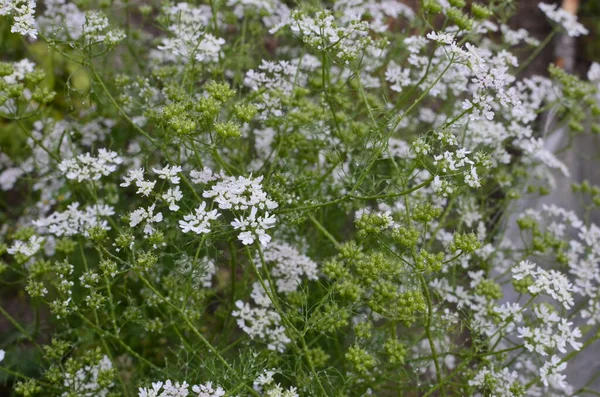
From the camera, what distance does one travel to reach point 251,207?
6.84 ft

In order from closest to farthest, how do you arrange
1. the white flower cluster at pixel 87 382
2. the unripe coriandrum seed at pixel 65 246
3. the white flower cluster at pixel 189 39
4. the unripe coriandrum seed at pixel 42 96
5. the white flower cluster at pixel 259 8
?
the white flower cluster at pixel 87 382 < the unripe coriandrum seed at pixel 42 96 < the white flower cluster at pixel 189 39 < the unripe coriandrum seed at pixel 65 246 < the white flower cluster at pixel 259 8

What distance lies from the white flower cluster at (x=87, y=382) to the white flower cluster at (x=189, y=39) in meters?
1.25

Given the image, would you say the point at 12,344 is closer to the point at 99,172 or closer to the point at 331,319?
the point at 99,172

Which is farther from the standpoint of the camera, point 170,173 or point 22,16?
point 22,16

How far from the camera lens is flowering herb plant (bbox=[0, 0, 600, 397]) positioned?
2.17 meters

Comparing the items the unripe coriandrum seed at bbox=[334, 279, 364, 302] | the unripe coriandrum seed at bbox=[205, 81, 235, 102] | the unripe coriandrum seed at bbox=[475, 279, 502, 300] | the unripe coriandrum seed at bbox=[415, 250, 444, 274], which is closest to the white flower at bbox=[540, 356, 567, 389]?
the unripe coriandrum seed at bbox=[475, 279, 502, 300]

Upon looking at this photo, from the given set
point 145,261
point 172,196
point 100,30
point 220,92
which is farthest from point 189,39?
point 145,261

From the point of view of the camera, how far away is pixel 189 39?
2.70 metres

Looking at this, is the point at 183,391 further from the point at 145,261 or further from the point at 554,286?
the point at 554,286

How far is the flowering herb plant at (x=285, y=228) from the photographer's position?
2168 millimetres

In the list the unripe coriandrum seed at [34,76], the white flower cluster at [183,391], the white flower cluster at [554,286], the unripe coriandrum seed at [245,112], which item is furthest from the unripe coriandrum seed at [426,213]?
the unripe coriandrum seed at [34,76]

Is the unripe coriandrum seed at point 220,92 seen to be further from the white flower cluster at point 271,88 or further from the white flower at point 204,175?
the white flower cluster at point 271,88

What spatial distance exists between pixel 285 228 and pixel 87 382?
105 cm

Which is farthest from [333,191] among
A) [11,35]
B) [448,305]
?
[11,35]
